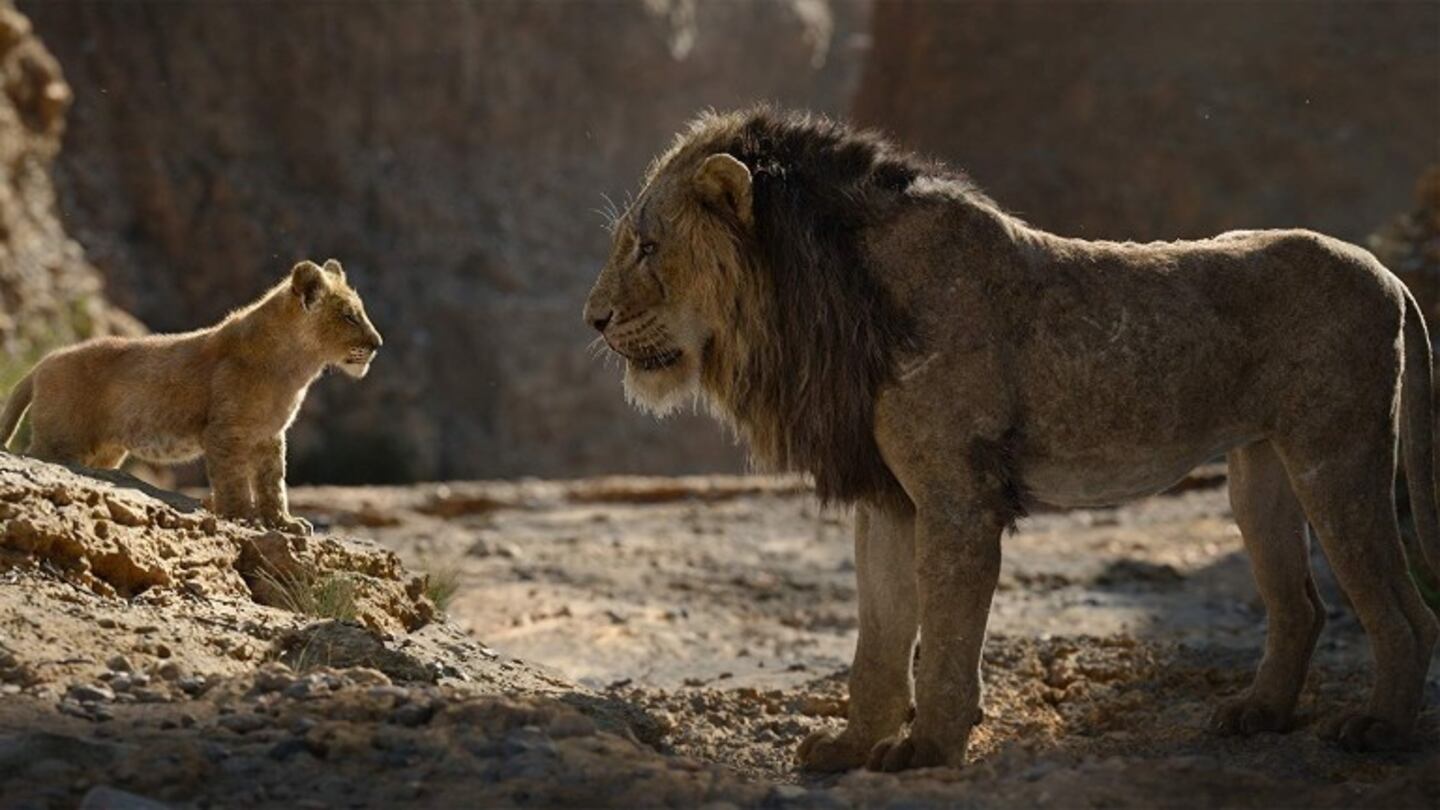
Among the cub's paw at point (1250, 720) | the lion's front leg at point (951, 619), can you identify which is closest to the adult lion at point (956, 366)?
the lion's front leg at point (951, 619)

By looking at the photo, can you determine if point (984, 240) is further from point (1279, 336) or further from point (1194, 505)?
point (1194, 505)

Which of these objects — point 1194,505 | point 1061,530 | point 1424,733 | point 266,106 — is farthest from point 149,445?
point 266,106

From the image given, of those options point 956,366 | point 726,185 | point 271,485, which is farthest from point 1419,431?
point 271,485

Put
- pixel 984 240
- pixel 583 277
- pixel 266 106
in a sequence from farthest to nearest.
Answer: pixel 583 277 → pixel 266 106 → pixel 984 240

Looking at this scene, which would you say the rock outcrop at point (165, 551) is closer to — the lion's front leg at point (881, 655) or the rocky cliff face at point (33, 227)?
the lion's front leg at point (881, 655)

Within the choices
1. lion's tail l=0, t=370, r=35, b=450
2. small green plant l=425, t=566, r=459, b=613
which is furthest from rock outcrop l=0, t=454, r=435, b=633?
lion's tail l=0, t=370, r=35, b=450

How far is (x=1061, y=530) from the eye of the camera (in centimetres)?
1619

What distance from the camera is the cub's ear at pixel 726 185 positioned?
Answer: 635 centimetres

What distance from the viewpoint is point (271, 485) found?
24.0 feet

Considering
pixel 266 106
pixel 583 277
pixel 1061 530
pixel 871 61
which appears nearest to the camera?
pixel 1061 530

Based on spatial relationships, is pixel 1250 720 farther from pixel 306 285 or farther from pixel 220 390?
pixel 220 390

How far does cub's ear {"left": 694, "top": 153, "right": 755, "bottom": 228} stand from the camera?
20.8ft

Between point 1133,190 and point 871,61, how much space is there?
5859mm

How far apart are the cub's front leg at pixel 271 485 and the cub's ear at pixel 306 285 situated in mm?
515
